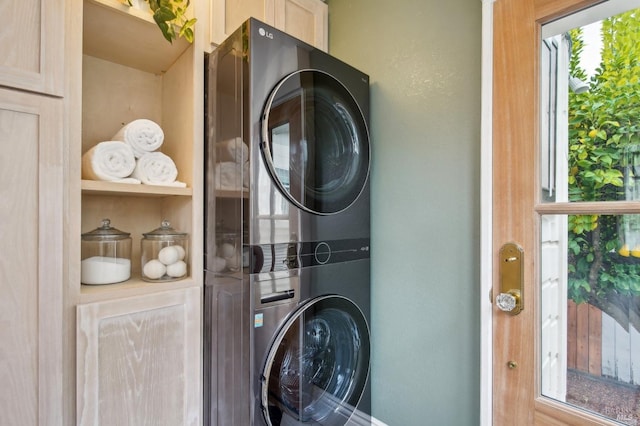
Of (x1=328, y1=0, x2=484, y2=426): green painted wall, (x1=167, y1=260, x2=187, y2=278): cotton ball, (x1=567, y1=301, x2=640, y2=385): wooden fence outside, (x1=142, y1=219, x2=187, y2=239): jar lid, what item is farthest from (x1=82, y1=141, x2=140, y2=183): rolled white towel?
(x1=567, y1=301, x2=640, y2=385): wooden fence outside

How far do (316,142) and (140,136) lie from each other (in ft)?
2.17

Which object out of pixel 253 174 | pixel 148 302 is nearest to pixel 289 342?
pixel 148 302

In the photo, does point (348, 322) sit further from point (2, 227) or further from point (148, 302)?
point (2, 227)

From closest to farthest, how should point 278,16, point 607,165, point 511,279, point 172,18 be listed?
1. point 607,165
2. point 511,279
3. point 172,18
4. point 278,16

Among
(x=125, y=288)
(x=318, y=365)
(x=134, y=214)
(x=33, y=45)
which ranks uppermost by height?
(x=33, y=45)

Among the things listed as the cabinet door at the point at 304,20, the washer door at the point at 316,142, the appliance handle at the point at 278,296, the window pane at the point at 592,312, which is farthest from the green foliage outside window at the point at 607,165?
the cabinet door at the point at 304,20

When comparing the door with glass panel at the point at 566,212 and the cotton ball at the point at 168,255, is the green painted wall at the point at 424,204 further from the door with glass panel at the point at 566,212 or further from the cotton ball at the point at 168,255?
the cotton ball at the point at 168,255

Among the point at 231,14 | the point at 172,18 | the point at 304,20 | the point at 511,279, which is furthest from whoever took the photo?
the point at 304,20

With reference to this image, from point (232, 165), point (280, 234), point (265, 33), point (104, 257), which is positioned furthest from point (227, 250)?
point (265, 33)

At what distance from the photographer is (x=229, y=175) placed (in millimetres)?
1143

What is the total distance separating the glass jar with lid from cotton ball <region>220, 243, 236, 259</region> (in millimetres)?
367

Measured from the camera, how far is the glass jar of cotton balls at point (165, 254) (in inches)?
46.6

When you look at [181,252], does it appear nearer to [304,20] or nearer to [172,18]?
[172,18]

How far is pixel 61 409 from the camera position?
0.91 meters
